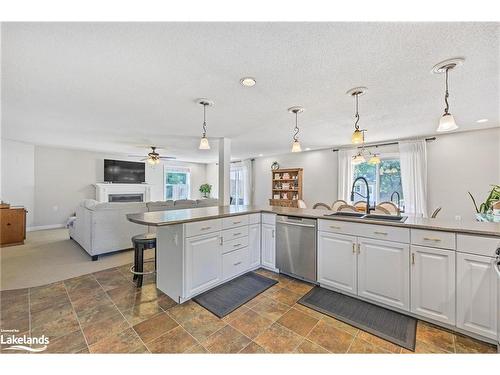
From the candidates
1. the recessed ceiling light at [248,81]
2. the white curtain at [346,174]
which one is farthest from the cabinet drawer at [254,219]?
the white curtain at [346,174]

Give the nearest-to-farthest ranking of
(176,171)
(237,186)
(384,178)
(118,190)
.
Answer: (384,178) → (118,190) → (237,186) → (176,171)

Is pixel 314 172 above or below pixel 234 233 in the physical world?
above

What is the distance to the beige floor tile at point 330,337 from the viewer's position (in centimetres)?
149

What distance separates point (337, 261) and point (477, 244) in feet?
3.68

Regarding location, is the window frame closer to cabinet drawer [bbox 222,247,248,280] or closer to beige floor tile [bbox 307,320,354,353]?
cabinet drawer [bbox 222,247,248,280]

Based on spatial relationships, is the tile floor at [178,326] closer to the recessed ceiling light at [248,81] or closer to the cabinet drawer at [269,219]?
the cabinet drawer at [269,219]

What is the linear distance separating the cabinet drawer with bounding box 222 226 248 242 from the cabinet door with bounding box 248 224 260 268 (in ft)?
0.33

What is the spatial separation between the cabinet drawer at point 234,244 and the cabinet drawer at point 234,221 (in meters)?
0.20

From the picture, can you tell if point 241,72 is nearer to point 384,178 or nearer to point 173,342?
point 173,342

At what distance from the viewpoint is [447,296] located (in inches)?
65.3

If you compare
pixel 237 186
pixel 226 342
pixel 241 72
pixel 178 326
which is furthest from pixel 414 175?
pixel 237 186

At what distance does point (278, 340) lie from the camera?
1562mm

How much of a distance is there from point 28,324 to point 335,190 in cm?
590

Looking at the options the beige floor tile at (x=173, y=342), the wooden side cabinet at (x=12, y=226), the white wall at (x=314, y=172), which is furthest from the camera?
the white wall at (x=314, y=172)
